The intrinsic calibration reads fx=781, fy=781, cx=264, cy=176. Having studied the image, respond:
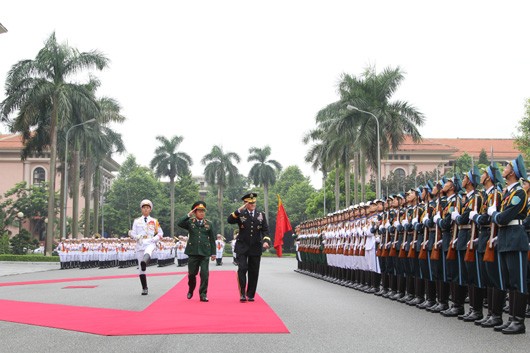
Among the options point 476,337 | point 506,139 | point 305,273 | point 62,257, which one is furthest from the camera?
point 506,139

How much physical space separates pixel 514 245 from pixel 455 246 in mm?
1856

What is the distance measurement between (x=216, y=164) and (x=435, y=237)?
78760mm

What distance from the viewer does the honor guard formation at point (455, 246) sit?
9.53 meters

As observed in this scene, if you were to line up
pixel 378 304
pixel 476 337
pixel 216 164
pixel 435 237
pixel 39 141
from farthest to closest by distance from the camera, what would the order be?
pixel 216 164 → pixel 39 141 → pixel 378 304 → pixel 435 237 → pixel 476 337

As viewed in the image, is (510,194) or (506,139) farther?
(506,139)

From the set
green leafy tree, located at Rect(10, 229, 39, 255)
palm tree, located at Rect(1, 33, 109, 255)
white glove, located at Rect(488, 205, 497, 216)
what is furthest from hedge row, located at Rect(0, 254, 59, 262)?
white glove, located at Rect(488, 205, 497, 216)

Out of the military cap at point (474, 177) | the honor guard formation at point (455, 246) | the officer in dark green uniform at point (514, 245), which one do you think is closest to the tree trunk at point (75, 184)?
the honor guard formation at point (455, 246)

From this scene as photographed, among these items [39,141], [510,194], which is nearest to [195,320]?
[510,194]

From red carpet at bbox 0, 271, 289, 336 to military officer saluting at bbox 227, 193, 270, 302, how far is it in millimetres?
420

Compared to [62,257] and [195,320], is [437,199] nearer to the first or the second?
[195,320]

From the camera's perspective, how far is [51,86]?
47.9m

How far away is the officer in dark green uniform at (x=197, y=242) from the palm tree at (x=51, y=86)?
33.6 meters

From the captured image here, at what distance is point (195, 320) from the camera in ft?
35.3

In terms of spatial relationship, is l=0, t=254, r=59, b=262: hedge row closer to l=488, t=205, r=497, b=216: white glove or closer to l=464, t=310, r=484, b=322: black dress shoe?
l=464, t=310, r=484, b=322: black dress shoe
